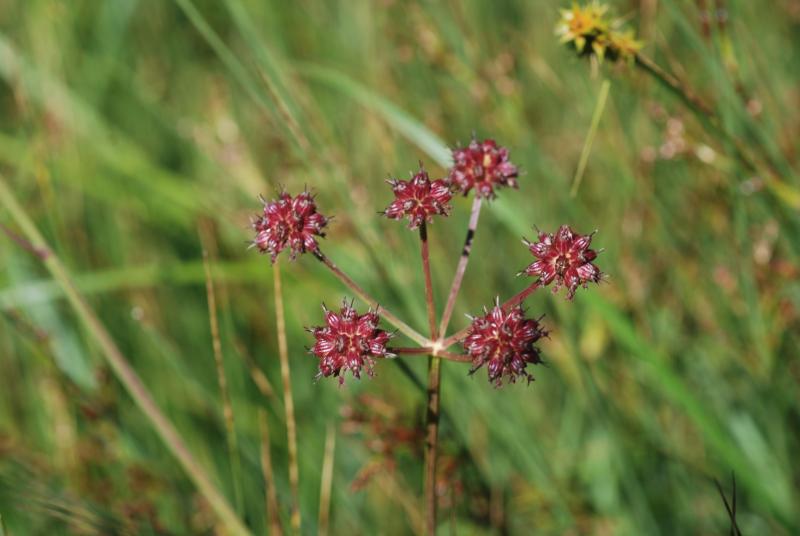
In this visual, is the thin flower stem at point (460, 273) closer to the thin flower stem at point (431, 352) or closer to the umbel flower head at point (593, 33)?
the thin flower stem at point (431, 352)

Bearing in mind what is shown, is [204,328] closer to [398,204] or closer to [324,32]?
[324,32]

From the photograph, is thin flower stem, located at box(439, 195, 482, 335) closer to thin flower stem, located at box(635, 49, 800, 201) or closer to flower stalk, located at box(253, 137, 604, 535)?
flower stalk, located at box(253, 137, 604, 535)

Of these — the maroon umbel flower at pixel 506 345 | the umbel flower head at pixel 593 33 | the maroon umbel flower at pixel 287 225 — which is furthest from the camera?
the umbel flower head at pixel 593 33

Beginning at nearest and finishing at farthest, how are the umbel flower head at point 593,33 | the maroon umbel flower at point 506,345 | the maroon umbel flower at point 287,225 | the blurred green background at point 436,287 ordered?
the maroon umbel flower at point 506,345 < the maroon umbel flower at point 287,225 < the umbel flower head at point 593,33 < the blurred green background at point 436,287

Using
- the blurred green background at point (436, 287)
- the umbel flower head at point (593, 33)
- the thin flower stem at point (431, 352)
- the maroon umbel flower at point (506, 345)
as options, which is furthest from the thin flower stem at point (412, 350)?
the umbel flower head at point (593, 33)

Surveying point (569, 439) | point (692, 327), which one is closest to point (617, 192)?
point (692, 327)

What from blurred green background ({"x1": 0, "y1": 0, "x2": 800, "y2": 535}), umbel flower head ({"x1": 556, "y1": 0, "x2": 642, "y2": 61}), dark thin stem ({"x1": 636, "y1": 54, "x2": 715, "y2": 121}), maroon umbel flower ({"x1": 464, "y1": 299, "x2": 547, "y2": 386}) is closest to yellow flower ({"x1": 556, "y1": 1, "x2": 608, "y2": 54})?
umbel flower head ({"x1": 556, "y1": 0, "x2": 642, "y2": 61})
